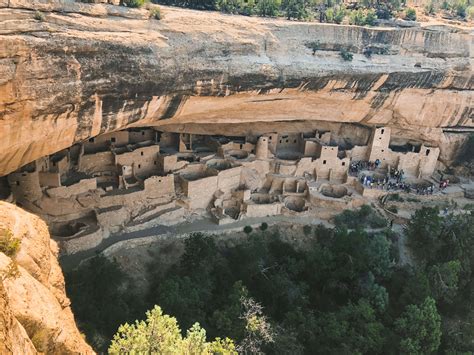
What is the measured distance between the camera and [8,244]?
4.38 metres

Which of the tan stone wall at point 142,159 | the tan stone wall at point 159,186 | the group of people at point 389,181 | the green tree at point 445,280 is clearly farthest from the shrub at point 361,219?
the tan stone wall at point 142,159

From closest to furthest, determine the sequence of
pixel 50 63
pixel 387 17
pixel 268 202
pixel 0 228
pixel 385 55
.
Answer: pixel 0 228, pixel 50 63, pixel 385 55, pixel 268 202, pixel 387 17

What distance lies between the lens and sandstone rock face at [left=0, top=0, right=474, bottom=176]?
8.71 meters

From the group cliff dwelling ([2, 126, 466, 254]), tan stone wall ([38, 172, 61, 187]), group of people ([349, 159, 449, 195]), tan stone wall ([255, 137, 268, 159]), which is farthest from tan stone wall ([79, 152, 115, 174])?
group of people ([349, 159, 449, 195])

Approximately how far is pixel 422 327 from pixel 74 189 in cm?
1059

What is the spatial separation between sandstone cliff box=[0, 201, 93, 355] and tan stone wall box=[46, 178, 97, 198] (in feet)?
24.8

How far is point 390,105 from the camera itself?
16672 mm

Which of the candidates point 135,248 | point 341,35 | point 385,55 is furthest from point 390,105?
→ point 135,248

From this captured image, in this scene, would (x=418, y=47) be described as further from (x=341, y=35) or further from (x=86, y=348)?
(x=86, y=348)

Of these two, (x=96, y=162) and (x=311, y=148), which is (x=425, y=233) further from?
(x=96, y=162)

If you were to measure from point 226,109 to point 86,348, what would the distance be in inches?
409

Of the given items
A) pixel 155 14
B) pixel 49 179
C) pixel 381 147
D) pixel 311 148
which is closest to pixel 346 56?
pixel 311 148

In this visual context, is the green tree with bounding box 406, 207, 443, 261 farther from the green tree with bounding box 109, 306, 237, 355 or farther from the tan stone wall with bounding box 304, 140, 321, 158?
the green tree with bounding box 109, 306, 237, 355

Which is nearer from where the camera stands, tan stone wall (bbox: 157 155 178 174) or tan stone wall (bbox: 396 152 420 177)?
tan stone wall (bbox: 157 155 178 174)
